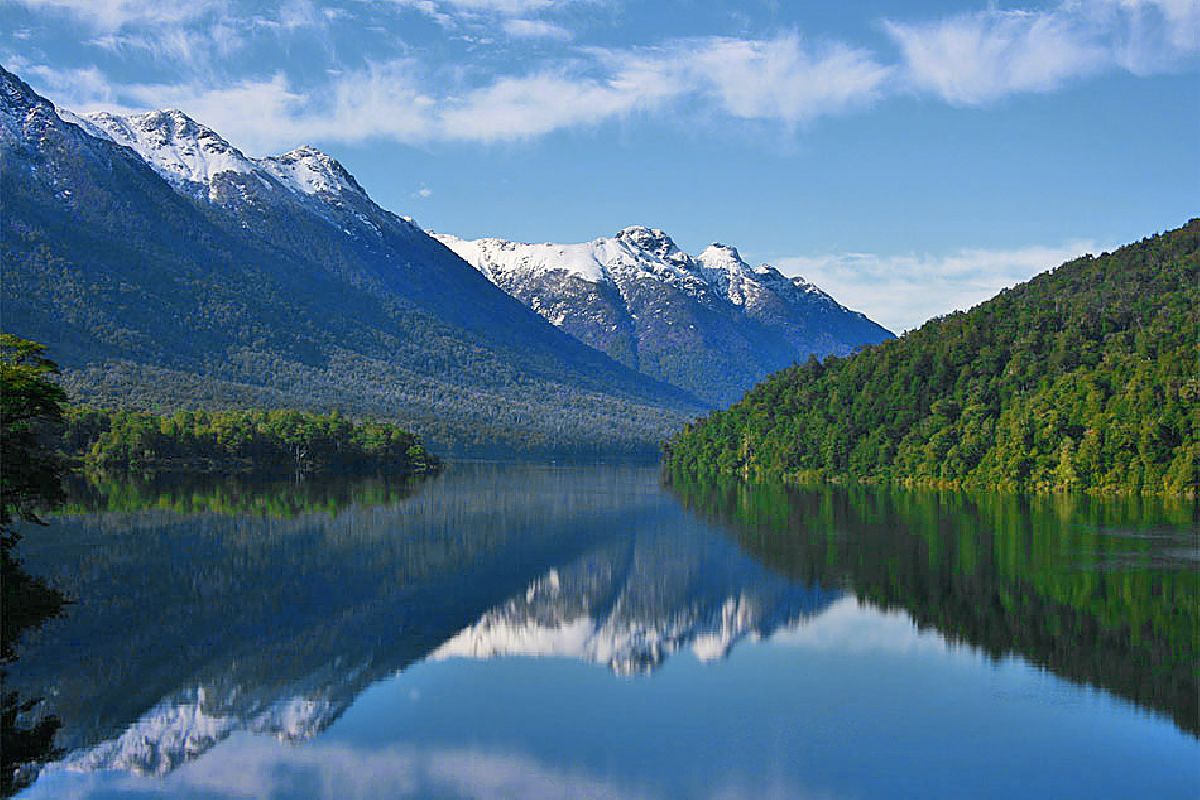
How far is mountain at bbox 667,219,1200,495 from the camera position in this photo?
104375 mm

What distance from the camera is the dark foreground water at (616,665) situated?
2516 cm

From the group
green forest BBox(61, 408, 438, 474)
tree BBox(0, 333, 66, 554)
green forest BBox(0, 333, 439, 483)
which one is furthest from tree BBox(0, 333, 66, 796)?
green forest BBox(61, 408, 438, 474)

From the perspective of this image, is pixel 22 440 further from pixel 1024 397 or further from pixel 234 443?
pixel 1024 397

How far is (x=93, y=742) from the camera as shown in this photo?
86.0 ft

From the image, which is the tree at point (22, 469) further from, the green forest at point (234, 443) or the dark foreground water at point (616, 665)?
the green forest at point (234, 443)

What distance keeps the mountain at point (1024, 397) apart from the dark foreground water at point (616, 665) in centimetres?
3851

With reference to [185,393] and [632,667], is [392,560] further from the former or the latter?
[185,393]

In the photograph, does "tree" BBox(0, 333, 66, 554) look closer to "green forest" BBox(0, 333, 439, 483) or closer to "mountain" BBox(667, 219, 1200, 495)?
"green forest" BBox(0, 333, 439, 483)

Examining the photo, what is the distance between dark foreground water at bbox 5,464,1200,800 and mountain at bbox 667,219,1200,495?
3851cm

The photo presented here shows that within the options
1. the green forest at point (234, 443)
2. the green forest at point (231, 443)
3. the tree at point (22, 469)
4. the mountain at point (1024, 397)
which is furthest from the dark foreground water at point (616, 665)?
the green forest at point (234, 443)

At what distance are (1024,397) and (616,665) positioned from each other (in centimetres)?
9508

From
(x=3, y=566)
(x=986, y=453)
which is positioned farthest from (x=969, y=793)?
(x=986, y=453)

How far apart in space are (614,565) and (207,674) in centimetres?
2786

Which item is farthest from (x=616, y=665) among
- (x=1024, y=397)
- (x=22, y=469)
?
(x=1024, y=397)
